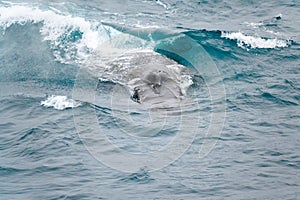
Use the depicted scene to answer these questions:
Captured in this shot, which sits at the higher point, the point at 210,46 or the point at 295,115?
the point at 210,46

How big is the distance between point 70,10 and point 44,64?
419 inches

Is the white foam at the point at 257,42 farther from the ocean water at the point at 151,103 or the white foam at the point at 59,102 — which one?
the white foam at the point at 59,102

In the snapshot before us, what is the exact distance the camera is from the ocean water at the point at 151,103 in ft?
53.5

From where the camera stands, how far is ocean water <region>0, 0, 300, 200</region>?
16312mm

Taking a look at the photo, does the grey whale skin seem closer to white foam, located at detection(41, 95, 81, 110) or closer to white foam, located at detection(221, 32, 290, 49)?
white foam, located at detection(41, 95, 81, 110)

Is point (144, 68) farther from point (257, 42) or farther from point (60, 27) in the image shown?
point (60, 27)

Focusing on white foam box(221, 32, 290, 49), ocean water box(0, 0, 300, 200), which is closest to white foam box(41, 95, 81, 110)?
ocean water box(0, 0, 300, 200)

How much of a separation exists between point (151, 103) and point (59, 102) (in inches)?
171

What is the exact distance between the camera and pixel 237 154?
1775 cm

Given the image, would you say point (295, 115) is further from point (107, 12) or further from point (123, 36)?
point (107, 12)

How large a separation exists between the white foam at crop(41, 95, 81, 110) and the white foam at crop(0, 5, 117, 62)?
17.5 ft

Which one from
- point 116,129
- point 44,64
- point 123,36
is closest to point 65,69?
point 44,64

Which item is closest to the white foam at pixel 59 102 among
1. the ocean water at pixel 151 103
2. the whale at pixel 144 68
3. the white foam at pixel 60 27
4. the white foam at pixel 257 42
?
the ocean water at pixel 151 103

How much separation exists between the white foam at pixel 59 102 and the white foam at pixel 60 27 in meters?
5.33
